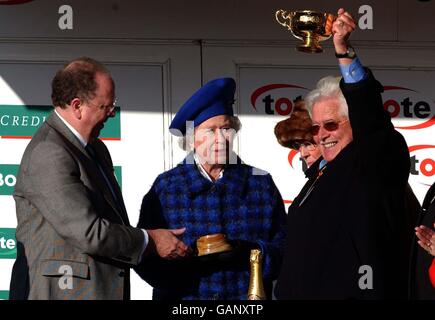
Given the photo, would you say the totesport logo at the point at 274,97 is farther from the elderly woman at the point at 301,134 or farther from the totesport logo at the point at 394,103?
the elderly woman at the point at 301,134

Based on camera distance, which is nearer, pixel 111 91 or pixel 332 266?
pixel 332 266

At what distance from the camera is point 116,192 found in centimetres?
563

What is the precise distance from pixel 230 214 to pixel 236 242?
7.8 inches

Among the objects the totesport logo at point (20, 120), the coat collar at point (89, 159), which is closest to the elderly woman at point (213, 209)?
the coat collar at point (89, 159)

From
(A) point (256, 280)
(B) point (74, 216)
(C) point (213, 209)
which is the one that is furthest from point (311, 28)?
(B) point (74, 216)

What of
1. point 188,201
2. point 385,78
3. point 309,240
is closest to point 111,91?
point 188,201

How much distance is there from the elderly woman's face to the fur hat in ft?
1.90

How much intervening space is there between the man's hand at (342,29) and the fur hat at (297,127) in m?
1.29

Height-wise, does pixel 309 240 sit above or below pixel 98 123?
below

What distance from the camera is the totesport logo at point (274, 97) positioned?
7441 mm

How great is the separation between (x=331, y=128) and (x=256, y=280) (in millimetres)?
810

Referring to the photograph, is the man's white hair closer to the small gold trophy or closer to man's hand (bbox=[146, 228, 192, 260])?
the small gold trophy

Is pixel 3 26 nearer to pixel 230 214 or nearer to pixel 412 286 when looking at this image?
pixel 230 214

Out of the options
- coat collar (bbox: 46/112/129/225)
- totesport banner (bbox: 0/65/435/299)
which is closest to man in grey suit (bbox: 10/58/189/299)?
coat collar (bbox: 46/112/129/225)
